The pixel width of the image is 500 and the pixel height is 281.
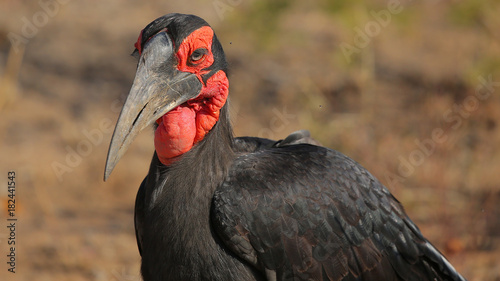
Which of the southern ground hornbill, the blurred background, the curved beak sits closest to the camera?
the curved beak

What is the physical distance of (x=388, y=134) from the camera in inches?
301

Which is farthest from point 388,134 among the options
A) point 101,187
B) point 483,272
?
point 101,187

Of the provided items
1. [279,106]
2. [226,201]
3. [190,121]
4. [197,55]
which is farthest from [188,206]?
[279,106]

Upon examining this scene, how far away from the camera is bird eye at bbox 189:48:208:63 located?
300 cm

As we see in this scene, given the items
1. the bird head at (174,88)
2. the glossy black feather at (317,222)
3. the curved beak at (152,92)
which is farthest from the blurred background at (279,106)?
the curved beak at (152,92)

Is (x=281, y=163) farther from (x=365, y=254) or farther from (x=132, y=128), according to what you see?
(x=132, y=128)

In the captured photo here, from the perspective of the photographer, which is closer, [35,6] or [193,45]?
[193,45]

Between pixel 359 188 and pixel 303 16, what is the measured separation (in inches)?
308

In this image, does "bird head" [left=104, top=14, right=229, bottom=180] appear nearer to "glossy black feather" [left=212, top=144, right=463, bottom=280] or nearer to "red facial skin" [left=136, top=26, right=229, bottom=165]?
"red facial skin" [left=136, top=26, right=229, bottom=165]

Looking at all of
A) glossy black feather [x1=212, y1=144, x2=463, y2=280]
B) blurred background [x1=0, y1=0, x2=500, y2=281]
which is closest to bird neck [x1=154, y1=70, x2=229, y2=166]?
glossy black feather [x1=212, y1=144, x2=463, y2=280]

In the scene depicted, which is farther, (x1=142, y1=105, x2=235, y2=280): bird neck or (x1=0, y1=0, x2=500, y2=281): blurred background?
(x1=0, y1=0, x2=500, y2=281): blurred background

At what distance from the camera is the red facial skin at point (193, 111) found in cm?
300

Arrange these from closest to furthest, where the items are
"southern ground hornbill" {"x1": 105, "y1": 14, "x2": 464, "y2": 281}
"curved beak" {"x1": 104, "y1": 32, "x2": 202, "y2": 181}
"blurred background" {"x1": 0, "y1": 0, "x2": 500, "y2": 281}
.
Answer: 1. "curved beak" {"x1": 104, "y1": 32, "x2": 202, "y2": 181}
2. "southern ground hornbill" {"x1": 105, "y1": 14, "x2": 464, "y2": 281}
3. "blurred background" {"x1": 0, "y1": 0, "x2": 500, "y2": 281}

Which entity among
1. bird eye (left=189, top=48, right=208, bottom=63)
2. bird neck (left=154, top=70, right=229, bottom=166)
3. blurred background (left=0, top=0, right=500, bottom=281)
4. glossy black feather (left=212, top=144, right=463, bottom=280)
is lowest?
glossy black feather (left=212, top=144, right=463, bottom=280)
